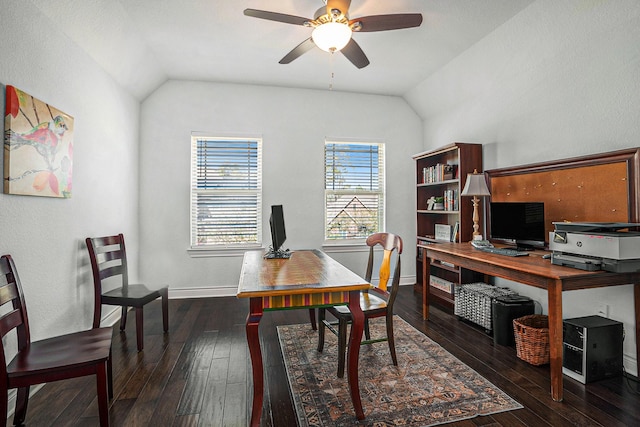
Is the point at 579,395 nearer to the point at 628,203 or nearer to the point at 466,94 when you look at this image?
the point at 628,203

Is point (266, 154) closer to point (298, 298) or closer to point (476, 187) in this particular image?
point (476, 187)

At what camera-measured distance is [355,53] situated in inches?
106

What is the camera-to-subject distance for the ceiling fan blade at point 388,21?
7.32 ft

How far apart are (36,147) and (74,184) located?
1.83ft

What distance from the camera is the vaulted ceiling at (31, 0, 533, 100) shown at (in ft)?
8.74

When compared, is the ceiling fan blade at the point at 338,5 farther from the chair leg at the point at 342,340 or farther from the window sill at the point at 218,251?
the window sill at the point at 218,251

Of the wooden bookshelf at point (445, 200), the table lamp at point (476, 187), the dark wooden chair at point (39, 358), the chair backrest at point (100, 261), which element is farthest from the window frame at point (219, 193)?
the table lamp at point (476, 187)

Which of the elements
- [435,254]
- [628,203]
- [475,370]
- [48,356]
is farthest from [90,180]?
[628,203]

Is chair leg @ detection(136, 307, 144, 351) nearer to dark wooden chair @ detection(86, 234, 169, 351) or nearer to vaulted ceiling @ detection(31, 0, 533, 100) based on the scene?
dark wooden chair @ detection(86, 234, 169, 351)

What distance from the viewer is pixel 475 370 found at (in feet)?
7.59

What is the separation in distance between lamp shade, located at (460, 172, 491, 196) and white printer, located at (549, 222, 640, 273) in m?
1.10

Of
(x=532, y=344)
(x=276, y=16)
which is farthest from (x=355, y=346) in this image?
(x=276, y=16)

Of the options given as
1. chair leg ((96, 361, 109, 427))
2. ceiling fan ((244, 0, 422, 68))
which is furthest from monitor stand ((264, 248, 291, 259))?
ceiling fan ((244, 0, 422, 68))

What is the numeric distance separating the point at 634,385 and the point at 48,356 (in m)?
3.50
